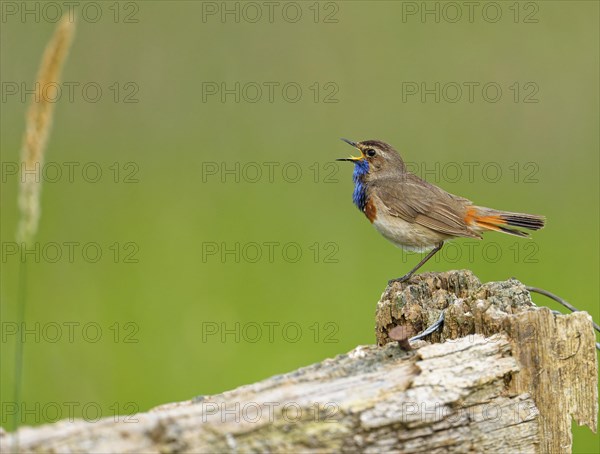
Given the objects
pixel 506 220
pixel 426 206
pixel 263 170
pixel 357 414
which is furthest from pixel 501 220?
pixel 263 170

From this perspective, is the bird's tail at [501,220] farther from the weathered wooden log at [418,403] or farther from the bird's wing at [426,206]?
the weathered wooden log at [418,403]

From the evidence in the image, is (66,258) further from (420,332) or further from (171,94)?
(420,332)

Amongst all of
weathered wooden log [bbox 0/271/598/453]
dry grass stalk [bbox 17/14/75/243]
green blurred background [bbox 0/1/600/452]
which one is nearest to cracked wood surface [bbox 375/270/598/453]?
weathered wooden log [bbox 0/271/598/453]

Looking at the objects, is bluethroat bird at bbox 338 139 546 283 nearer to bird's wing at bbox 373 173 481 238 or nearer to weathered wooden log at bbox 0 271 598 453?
bird's wing at bbox 373 173 481 238

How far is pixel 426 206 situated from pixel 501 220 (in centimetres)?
49

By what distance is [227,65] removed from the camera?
11227 millimetres

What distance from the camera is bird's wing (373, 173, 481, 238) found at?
6805 mm

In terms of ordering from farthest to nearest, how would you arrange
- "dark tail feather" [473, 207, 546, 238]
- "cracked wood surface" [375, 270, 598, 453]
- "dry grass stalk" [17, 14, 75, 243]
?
"dark tail feather" [473, 207, 546, 238] < "cracked wood surface" [375, 270, 598, 453] < "dry grass stalk" [17, 14, 75, 243]

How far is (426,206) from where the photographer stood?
6.89 meters

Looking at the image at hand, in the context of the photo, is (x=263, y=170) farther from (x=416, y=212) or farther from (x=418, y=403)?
(x=418, y=403)

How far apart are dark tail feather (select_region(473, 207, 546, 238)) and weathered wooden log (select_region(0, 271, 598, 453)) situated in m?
2.37

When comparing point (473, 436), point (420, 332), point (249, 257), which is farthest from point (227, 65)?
point (473, 436)

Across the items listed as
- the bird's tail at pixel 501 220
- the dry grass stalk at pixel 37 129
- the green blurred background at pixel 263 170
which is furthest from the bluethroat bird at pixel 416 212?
the dry grass stalk at pixel 37 129

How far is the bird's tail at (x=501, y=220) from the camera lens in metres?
6.64
